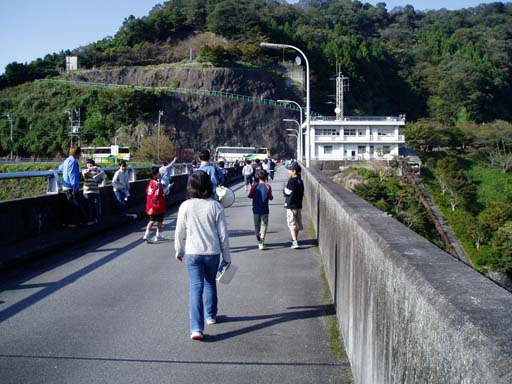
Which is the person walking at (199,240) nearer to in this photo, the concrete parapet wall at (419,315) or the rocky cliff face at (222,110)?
the concrete parapet wall at (419,315)

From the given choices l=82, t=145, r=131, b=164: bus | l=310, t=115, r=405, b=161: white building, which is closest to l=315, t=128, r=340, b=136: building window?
l=310, t=115, r=405, b=161: white building

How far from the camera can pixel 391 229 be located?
15.2ft

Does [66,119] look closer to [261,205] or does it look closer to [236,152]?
[236,152]

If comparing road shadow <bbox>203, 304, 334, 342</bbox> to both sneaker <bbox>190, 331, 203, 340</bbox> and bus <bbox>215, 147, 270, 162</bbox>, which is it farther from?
bus <bbox>215, 147, 270, 162</bbox>

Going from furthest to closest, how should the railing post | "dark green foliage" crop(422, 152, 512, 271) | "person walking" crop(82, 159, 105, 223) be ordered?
1. "dark green foliage" crop(422, 152, 512, 271)
2. "person walking" crop(82, 159, 105, 223)
3. the railing post

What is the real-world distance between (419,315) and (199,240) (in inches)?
143

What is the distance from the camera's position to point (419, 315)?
252 centimetres

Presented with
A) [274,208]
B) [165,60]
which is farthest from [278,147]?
[274,208]

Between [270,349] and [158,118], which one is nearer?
[270,349]

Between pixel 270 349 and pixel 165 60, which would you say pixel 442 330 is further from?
pixel 165 60

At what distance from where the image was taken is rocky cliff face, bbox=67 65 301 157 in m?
94.5

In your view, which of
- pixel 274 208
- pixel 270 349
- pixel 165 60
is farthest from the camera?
pixel 165 60

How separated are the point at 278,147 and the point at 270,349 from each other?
3685 inches

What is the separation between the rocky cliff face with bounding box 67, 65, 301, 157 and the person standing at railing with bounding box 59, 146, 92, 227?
79.1 meters
